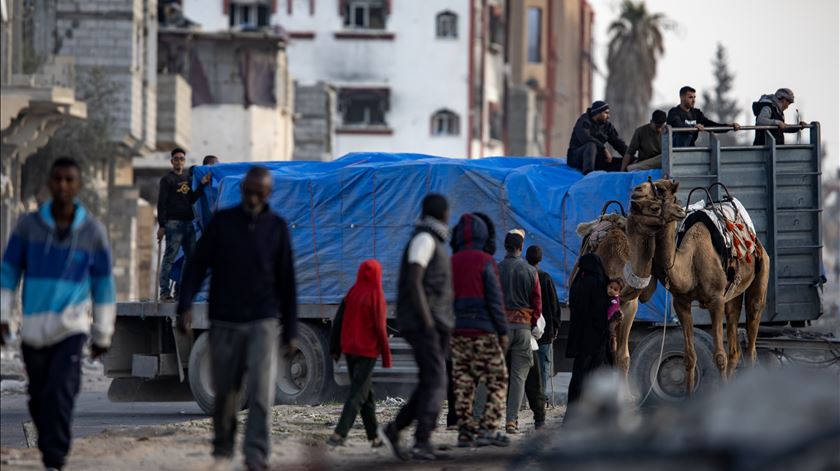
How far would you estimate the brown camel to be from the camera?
18.2m

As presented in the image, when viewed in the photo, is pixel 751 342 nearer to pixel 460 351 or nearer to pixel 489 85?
pixel 460 351

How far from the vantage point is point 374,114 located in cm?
6844

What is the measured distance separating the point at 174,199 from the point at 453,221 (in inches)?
135

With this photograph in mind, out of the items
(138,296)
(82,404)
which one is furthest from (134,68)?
(82,404)

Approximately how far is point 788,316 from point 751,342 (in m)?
1.13

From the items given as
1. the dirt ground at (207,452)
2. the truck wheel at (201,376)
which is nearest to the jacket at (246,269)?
the dirt ground at (207,452)

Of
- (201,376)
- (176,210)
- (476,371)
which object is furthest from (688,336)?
(176,210)

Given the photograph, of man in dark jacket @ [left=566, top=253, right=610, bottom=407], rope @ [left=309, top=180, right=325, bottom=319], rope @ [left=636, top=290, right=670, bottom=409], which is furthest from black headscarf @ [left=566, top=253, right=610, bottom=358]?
rope @ [left=309, top=180, right=325, bottom=319]

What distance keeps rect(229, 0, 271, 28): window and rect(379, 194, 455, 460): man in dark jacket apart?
54761 mm

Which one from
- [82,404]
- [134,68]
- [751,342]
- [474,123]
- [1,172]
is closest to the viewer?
[751,342]

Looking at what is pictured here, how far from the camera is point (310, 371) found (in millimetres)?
21656

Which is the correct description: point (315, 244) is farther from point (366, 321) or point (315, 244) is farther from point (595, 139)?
point (366, 321)

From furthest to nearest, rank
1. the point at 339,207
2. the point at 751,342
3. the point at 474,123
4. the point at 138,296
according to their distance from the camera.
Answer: the point at 474,123 → the point at 138,296 → the point at 339,207 → the point at 751,342

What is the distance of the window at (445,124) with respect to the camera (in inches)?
2682
